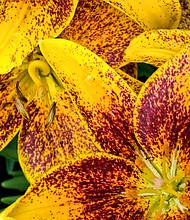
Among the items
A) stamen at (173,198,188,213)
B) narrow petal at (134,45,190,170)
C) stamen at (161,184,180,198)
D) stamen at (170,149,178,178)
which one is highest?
narrow petal at (134,45,190,170)

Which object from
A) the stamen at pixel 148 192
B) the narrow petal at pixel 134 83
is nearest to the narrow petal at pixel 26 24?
the narrow petal at pixel 134 83

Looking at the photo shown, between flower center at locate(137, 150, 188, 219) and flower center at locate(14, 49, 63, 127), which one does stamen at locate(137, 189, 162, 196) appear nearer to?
flower center at locate(137, 150, 188, 219)

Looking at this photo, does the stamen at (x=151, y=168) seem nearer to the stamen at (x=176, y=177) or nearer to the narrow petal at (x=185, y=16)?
the stamen at (x=176, y=177)

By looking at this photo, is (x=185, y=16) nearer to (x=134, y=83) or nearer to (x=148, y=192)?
(x=134, y=83)

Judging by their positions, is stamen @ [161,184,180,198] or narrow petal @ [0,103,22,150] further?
narrow petal @ [0,103,22,150]

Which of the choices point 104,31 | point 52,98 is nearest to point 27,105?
point 52,98

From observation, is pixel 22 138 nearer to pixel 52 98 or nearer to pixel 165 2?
pixel 52 98

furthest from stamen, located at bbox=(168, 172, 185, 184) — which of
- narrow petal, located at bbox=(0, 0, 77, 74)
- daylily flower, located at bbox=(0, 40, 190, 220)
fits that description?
narrow petal, located at bbox=(0, 0, 77, 74)

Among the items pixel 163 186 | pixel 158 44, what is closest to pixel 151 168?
pixel 163 186
